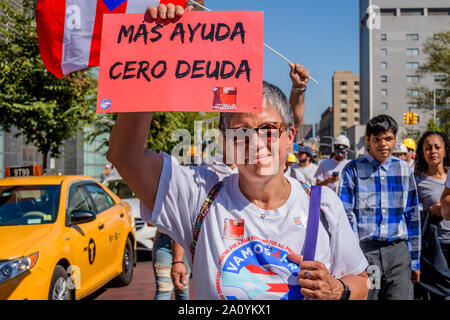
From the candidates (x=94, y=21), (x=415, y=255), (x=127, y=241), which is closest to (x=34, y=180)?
(x=127, y=241)

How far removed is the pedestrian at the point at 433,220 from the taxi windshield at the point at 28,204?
3.83m

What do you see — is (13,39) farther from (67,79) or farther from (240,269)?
(240,269)

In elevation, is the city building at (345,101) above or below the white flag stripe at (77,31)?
above

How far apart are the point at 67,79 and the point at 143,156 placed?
439 inches

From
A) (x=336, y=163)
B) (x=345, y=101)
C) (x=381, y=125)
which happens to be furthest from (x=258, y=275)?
(x=345, y=101)

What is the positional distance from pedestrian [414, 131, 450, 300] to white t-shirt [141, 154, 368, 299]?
296cm

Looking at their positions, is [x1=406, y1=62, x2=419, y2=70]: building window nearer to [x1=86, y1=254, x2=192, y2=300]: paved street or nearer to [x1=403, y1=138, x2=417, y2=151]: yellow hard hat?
[x1=403, y1=138, x2=417, y2=151]: yellow hard hat

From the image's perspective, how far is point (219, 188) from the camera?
1973mm

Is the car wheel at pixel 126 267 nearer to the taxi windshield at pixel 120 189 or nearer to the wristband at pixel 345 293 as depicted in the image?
the taxi windshield at pixel 120 189

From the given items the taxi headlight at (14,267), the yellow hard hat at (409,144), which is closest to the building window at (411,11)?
the yellow hard hat at (409,144)

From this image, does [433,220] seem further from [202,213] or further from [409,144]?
[409,144]

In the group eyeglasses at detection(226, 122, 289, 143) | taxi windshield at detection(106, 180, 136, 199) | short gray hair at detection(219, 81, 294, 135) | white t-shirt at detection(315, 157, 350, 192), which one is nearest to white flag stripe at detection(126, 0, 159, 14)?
short gray hair at detection(219, 81, 294, 135)

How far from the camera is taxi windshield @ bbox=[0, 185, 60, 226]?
5.34 metres

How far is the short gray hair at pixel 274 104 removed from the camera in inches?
76.4
